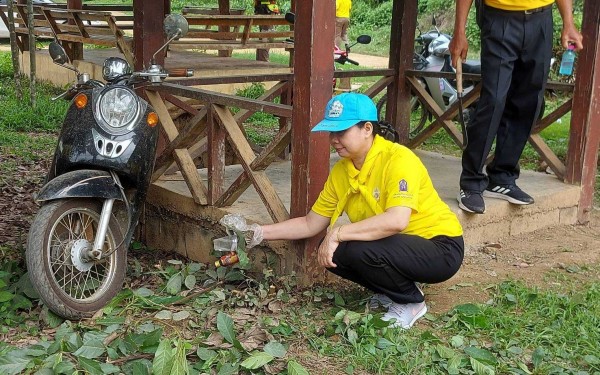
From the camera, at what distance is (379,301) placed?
416 centimetres

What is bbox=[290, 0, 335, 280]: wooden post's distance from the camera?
4.11 meters

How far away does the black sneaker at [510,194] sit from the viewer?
209 inches

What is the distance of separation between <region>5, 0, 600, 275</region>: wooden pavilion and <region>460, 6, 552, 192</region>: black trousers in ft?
2.29

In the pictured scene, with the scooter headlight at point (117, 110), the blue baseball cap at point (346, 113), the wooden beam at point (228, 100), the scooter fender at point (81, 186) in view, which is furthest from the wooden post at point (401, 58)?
the scooter fender at point (81, 186)

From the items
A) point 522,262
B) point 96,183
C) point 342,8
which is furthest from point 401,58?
point 342,8

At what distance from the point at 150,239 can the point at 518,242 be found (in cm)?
250

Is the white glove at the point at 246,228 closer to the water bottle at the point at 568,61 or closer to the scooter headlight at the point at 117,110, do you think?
the scooter headlight at the point at 117,110

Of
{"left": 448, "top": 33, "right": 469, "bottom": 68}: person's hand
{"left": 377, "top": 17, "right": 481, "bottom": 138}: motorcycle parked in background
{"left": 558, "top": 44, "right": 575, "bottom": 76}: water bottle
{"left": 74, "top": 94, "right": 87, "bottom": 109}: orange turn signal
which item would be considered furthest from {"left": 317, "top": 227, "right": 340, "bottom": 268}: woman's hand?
{"left": 377, "top": 17, "right": 481, "bottom": 138}: motorcycle parked in background

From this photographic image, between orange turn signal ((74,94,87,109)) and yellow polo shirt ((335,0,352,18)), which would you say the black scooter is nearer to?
orange turn signal ((74,94,87,109))

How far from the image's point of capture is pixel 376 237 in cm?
378

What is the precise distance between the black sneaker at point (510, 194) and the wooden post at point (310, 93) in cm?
158

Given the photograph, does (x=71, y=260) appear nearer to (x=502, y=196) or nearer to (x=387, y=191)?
(x=387, y=191)

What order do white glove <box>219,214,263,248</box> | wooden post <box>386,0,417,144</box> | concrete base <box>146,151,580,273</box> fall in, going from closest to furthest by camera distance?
white glove <box>219,214,263,248</box> → concrete base <box>146,151,580,273</box> → wooden post <box>386,0,417,144</box>

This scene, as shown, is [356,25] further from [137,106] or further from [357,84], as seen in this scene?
[137,106]
